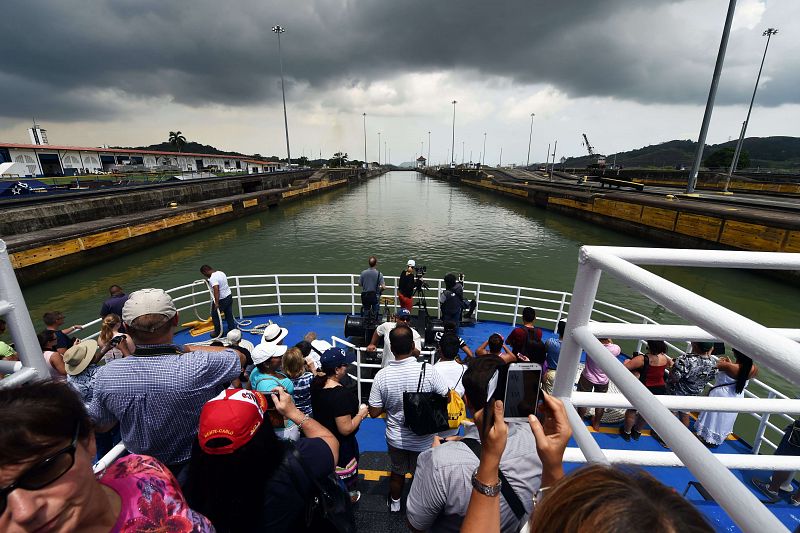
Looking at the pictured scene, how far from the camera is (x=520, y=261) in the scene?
19.1m

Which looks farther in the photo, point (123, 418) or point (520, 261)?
point (520, 261)

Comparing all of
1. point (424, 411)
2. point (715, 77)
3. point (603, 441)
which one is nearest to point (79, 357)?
point (424, 411)

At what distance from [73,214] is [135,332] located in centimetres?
2486

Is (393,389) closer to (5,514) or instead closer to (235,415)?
(235,415)

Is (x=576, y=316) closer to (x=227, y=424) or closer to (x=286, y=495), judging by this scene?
(x=227, y=424)

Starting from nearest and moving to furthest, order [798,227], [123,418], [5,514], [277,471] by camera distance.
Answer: [5,514] → [277,471] → [123,418] → [798,227]

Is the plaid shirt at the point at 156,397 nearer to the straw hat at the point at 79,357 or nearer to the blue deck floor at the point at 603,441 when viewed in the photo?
the straw hat at the point at 79,357

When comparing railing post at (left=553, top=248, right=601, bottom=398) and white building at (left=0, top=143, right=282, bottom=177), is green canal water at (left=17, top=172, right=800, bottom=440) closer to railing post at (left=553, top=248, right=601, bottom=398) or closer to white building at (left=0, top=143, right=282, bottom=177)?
railing post at (left=553, top=248, right=601, bottom=398)

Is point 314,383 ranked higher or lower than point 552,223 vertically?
higher

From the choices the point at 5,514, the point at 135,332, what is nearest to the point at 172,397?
the point at 135,332

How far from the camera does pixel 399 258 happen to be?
60.7 feet

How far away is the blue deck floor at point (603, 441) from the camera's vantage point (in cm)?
332

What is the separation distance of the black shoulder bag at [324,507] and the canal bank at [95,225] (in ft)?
60.1

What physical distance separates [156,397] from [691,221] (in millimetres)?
25775
